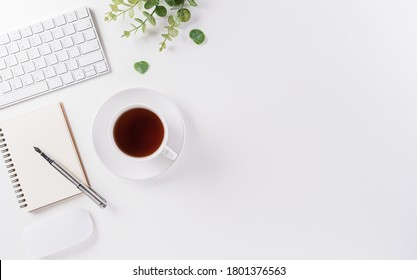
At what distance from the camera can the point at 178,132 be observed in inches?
32.2

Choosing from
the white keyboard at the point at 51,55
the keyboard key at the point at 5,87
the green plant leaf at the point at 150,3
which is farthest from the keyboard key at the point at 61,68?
the green plant leaf at the point at 150,3

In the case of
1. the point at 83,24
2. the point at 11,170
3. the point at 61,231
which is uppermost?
the point at 83,24

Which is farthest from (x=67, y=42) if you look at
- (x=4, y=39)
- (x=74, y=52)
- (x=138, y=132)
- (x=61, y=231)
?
(x=61, y=231)

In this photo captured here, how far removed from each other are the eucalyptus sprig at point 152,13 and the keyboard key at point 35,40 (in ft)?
0.46

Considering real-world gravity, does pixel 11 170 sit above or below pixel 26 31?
below

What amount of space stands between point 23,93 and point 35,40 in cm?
11

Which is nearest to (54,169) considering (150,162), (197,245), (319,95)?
(150,162)

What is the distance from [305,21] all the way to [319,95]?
16cm

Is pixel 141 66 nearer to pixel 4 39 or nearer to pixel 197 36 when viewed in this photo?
pixel 197 36

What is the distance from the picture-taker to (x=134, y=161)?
806mm

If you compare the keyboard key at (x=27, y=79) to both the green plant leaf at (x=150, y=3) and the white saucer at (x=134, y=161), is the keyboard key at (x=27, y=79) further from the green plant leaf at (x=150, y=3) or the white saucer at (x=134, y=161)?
the green plant leaf at (x=150, y=3)

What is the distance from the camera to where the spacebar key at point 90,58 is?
82 cm

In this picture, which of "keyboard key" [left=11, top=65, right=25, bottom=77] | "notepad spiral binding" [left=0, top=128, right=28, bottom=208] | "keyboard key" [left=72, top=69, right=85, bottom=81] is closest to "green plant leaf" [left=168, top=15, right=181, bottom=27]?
"keyboard key" [left=72, top=69, right=85, bottom=81]

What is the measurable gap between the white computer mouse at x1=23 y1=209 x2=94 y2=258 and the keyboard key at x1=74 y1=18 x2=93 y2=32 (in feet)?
1.22
